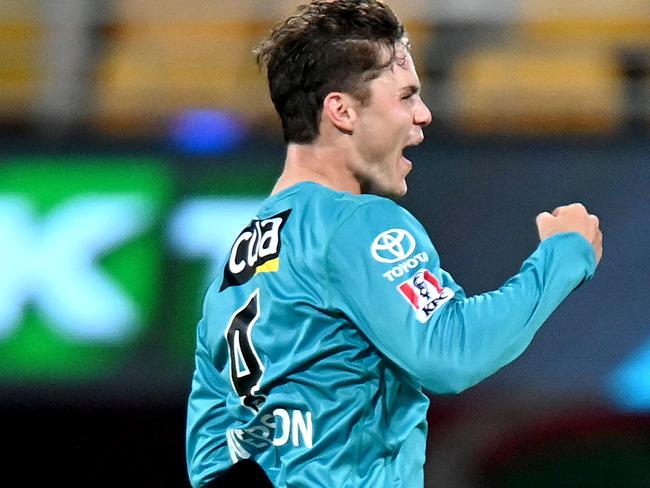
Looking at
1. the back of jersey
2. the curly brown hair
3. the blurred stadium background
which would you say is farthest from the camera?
the blurred stadium background

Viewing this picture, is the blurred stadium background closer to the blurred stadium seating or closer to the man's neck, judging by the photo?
the blurred stadium seating

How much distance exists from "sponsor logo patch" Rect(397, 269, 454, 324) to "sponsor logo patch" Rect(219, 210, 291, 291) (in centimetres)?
26

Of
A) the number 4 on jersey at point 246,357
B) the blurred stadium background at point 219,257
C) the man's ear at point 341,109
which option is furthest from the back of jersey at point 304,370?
the blurred stadium background at point 219,257

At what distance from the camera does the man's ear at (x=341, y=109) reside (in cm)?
245

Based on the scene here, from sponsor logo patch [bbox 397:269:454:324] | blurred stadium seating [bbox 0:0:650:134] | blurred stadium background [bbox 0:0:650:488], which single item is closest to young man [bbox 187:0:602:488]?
sponsor logo patch [bbox 397:269:454:324]

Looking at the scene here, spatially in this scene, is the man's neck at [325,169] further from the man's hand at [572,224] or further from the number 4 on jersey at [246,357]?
the man's hand at [572,224]

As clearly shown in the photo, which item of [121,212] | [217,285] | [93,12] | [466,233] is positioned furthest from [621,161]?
[217,285]

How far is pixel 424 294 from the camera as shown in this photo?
2.24 meters

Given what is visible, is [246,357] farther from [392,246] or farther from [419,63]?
[419,63]

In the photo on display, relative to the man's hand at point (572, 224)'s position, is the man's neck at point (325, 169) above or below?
above

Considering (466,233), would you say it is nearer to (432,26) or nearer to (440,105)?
(440,105)

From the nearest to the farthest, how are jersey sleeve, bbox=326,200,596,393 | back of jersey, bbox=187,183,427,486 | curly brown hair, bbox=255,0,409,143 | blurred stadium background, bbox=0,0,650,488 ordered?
jersey sleeve, bbox=326,200,596,393 → back of jersey, bbox=187,183,427,486 → curly brown hair, bbox=255,0,409,143 → blurred stadium background, bbox=0,0,650,488

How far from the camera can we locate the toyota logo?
7.39ft

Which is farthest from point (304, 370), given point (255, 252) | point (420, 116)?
point (420, 116)
